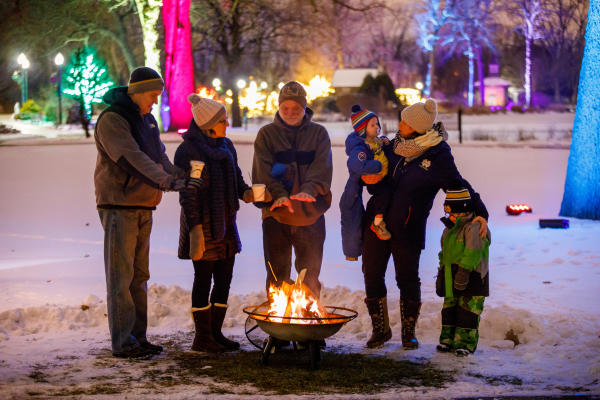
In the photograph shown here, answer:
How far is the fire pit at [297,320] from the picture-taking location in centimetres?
552

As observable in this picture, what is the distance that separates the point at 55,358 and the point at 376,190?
2576 millimetres

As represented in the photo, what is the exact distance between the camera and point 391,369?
5.68 m

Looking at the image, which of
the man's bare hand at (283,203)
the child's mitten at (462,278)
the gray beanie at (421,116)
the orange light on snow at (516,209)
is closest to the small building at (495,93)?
the orange light on snow at (516,209)

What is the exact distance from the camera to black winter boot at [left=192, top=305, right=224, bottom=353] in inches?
241

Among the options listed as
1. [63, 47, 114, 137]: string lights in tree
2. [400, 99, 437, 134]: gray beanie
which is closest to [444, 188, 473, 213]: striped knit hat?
→ [400, 99, 437, 134]: gray beanie

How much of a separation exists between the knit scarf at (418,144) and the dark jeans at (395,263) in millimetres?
612

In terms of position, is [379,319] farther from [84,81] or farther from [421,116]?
[84,81]

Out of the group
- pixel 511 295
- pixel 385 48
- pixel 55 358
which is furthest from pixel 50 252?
pixel 385 48

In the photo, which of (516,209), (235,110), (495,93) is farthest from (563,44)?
(516,209)

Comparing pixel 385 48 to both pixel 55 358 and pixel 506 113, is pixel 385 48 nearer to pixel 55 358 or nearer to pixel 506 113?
pixel 506 113

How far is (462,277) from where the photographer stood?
6.07 m

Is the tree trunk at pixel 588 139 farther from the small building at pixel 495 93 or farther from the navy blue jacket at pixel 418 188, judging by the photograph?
the small building at pixel 495 93

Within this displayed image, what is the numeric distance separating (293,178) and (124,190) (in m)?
1.24

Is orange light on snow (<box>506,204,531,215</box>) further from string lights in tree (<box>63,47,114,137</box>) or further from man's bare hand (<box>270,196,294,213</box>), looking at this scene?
string lights in tree (<box>63,47,114,137</box>)
